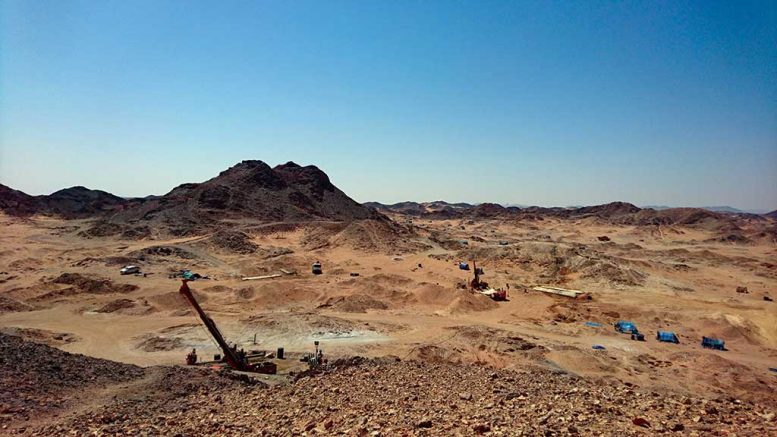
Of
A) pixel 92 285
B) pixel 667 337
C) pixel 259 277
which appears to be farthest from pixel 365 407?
pixel 92 285

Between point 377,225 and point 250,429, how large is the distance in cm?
6548

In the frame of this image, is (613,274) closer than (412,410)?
No

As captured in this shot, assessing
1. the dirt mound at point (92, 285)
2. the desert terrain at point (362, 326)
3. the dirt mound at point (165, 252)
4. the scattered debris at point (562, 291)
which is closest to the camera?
the desert terrain at point (362, 326)

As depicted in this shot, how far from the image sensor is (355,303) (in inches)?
1585

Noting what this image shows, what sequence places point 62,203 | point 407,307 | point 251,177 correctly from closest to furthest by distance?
1. point 407,307
2. point 251,177
3. point 62,203

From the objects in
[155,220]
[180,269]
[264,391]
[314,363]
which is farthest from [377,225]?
[264,391]

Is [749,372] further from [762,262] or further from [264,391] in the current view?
[762,262]

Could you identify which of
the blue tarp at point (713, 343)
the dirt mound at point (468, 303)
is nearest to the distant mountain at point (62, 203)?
the dirt mound at point (468, 303)

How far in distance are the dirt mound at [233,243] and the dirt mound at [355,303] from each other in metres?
27.6

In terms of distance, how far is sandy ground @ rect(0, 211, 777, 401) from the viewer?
2742 centimetres

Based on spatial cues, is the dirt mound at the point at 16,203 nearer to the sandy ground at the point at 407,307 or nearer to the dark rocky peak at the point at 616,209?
the sandy ground at the point at 407,307

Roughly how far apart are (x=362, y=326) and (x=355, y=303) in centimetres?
681

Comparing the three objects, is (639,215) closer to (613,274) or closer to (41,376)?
(613,274)

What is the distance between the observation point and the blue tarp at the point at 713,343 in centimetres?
3197
